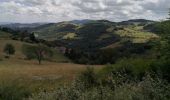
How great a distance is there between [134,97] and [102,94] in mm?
1056

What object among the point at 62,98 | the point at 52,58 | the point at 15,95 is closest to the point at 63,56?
the point at 52,58

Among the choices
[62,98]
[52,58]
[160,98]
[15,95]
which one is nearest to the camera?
[160,98]

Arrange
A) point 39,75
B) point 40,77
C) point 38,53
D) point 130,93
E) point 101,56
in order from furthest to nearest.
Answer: point 101,56 → point 38,53 → point 39,75 → point 40,77 → point 130,93

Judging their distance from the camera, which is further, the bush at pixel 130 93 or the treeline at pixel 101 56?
the treeline at pixel 101 56

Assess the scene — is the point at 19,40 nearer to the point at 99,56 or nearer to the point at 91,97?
the point at 99,56

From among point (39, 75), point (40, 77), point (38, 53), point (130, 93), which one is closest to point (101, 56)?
point (38, 53)

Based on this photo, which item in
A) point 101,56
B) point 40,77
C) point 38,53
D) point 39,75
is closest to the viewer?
point 40,77

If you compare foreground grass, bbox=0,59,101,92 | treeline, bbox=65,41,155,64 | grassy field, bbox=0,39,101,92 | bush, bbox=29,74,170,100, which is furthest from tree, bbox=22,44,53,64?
bush, bbox=29,74,170,100

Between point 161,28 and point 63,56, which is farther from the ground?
point 161,28

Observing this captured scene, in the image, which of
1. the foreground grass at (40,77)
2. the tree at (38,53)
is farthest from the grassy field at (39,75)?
the tree at (38,53)

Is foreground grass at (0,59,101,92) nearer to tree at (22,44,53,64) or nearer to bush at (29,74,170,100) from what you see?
bush at (29,74,170,100)

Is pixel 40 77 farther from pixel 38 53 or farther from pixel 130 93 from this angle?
pixel 38 53

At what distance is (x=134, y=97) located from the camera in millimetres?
9102

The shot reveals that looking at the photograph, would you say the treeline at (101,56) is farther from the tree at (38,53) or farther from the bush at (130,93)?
the bush at (130,93)
